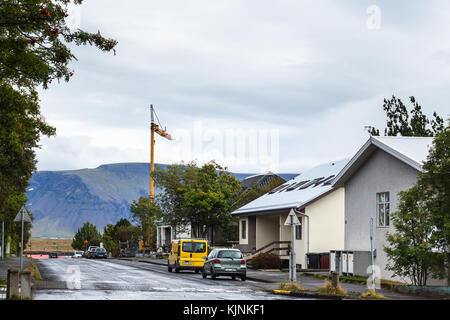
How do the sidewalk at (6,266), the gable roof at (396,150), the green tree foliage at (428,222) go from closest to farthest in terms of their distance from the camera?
the green tree foliage at (428,222) → the gable roof at (396,150) → the sidewalk at (6,266)

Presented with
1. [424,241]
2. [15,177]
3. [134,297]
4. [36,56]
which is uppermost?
[36,56]

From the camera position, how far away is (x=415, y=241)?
24.0 meters

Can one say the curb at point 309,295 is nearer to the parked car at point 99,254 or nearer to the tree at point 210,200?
the tree at point 210,200

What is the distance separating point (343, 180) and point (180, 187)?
3503cm

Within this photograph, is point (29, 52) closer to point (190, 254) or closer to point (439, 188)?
point (439, 188)

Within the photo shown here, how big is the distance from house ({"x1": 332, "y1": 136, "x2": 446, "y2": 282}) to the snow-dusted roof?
8.09 meters

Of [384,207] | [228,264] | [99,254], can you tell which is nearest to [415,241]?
[384,207]

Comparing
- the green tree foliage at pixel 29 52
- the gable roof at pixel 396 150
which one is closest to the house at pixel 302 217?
the gable roof at pixel 396 150

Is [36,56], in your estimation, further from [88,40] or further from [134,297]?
[134,297]

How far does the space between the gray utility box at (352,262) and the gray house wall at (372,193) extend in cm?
55

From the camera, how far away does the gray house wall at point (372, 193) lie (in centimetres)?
2934

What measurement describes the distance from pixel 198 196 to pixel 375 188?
3112cm
